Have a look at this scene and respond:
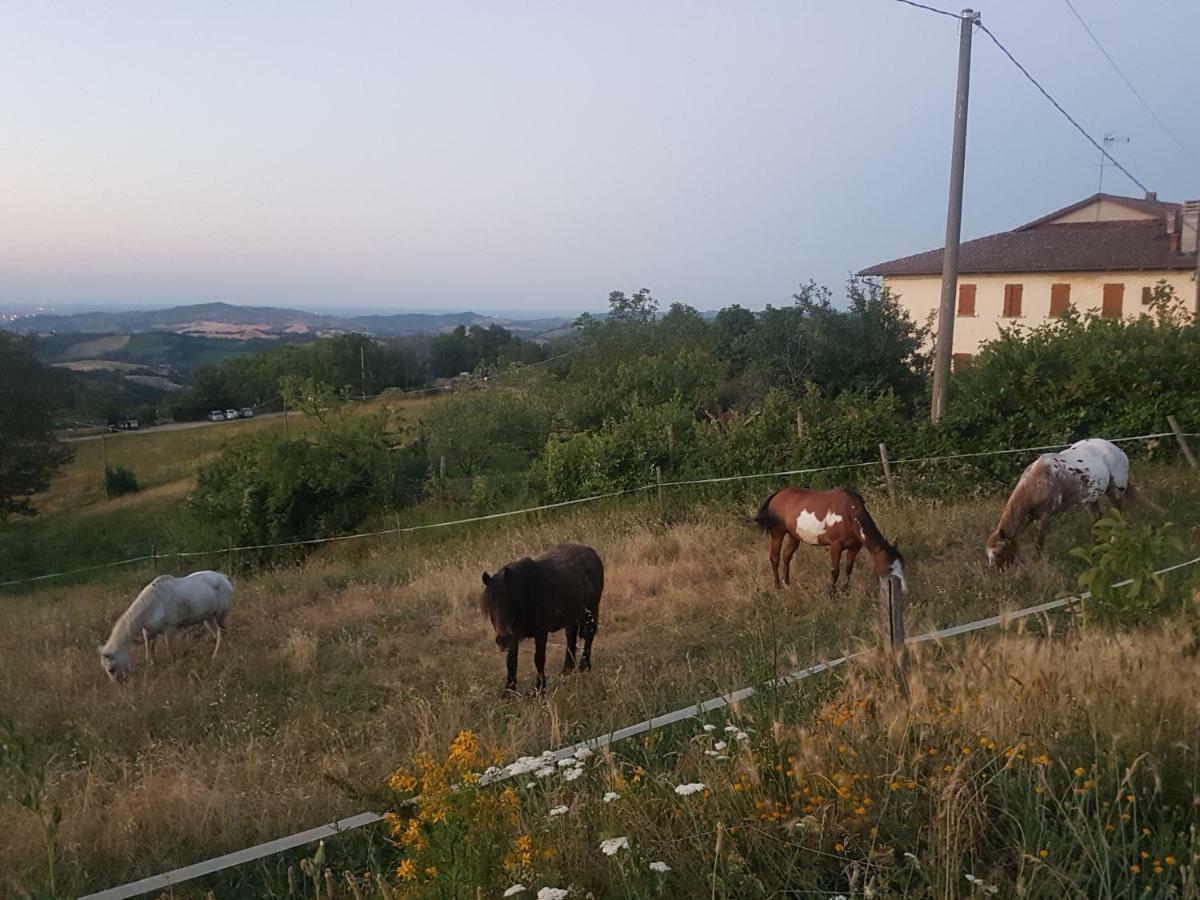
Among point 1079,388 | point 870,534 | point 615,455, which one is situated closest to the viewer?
point 870,534

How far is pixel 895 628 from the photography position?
4.24 meters

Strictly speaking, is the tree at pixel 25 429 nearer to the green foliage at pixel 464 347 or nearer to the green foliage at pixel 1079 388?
the green foliage at pixel 464 347

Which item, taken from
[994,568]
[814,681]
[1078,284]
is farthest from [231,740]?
[1078,284]

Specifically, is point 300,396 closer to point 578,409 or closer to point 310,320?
point 578,409

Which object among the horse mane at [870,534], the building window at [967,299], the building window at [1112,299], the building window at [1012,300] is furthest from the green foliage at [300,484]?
the building window at [1112,299]

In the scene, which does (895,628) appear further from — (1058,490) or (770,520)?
(1058,490)

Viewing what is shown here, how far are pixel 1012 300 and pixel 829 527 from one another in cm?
3060

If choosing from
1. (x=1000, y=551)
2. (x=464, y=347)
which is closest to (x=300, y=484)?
(x=1000, y=551)

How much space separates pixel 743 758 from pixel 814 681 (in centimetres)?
157

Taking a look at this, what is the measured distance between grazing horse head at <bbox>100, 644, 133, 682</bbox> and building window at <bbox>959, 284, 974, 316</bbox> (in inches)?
1375

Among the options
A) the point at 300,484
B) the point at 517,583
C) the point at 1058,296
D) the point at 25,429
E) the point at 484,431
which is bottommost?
the point at 25,429

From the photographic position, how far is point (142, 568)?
17.9 m

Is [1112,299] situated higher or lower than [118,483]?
higher

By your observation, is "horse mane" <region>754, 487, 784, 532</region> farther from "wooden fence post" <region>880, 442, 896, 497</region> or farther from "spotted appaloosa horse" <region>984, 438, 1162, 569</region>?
"wooden fence post" <region>880, 442, 896, 497</region>
